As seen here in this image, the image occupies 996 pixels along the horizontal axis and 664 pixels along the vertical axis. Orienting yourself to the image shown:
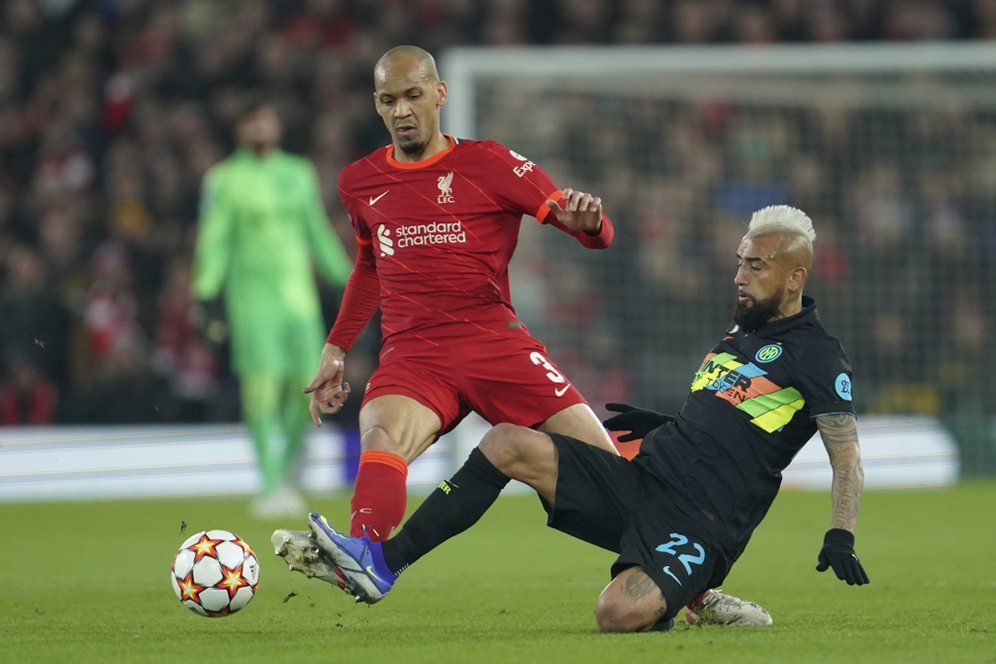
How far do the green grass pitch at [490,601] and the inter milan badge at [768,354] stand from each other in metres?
0.89

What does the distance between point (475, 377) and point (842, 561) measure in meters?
1.70

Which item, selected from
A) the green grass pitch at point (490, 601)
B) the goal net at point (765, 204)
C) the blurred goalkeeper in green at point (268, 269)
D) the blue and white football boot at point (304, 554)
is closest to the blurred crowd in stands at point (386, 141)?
the goal net at point (765, 204)

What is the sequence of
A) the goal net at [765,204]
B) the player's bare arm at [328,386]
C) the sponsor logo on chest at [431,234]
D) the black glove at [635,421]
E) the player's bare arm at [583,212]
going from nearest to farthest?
the player's bare arm at [583,212] → the black glove at [635,421] → the sponsor logo on chest at [431,234] → the player's bare arm at [328,386] → the goal net at [765,204]

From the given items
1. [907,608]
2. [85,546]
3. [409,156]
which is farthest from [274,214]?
[907,608]

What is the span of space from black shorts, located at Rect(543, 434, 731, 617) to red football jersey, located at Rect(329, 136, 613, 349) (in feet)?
2.82

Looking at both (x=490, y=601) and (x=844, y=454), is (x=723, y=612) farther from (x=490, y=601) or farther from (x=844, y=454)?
(x=490, y=601)

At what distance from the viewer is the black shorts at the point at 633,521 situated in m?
5.66

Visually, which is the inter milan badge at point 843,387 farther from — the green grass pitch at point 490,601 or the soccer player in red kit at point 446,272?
the soccer player in red kit at point 446,272

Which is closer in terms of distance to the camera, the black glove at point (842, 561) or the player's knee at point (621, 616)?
the black glove at point (842, 561)

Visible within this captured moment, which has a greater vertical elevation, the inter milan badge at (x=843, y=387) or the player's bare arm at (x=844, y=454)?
the inter milan badge at (x=843, y=387)

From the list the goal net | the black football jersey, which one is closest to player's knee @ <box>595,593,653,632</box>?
the black football jersey

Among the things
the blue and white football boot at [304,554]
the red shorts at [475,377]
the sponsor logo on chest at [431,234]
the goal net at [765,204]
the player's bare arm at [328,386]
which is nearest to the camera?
the blue and white football boot at [304,554]

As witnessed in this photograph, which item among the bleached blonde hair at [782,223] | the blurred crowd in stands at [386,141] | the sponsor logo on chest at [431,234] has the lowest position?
the blurred crowd in stands at [386,141]

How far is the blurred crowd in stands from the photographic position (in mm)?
14469
